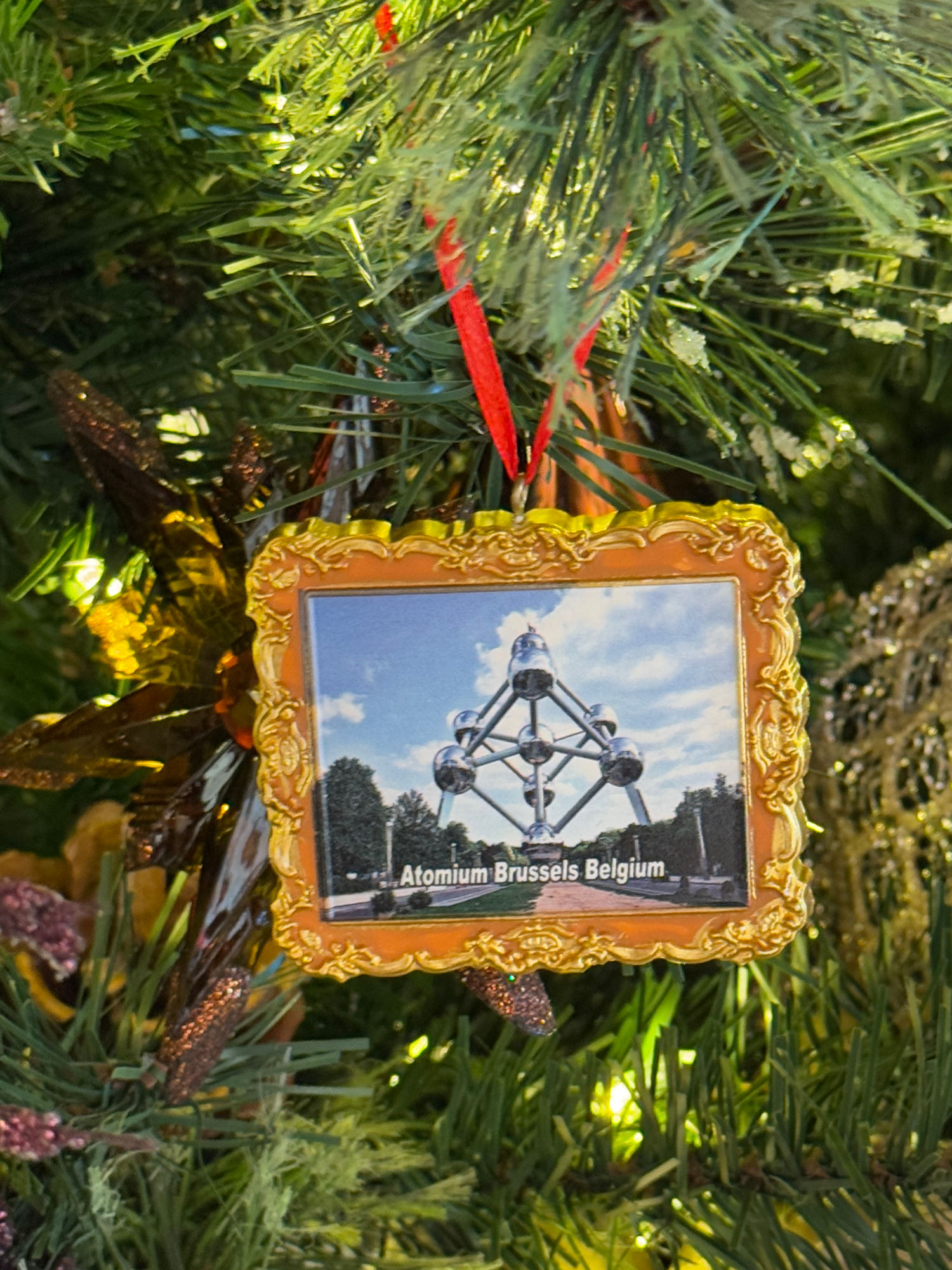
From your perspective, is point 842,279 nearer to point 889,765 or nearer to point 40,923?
point 889,765

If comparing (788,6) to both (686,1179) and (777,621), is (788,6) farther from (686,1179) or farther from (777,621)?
(686,1179)

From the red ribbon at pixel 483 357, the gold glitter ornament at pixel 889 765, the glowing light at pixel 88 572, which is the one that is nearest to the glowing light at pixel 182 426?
the glowing light at pixel 88 572

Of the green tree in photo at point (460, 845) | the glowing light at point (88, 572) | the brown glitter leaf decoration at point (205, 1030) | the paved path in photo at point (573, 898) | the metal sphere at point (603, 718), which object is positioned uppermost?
the glowing light at point (88, 572)

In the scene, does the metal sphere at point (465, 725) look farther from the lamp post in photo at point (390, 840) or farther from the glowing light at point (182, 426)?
the glowing light at point (182, 426)

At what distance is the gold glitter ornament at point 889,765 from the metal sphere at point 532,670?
0.63 feet

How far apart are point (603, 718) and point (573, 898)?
0.06 metres

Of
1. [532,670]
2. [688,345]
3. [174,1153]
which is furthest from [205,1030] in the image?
[688,345]

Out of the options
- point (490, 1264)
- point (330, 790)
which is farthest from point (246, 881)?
point (490, 1264)

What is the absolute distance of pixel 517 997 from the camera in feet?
1.20

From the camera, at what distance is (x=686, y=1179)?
40 centimetres

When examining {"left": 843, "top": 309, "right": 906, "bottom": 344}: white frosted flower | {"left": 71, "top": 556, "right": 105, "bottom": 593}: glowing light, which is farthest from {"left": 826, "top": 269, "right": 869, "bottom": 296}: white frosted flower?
{"left": 71, "top": 556, "right": 105, "bottom": 593}: glowing light

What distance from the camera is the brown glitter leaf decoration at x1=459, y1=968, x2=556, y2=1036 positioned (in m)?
0.37

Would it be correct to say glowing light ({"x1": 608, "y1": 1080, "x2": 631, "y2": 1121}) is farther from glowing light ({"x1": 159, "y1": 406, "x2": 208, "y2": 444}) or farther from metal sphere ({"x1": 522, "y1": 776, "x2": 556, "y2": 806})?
glowing light ({"x1": 159, "y1": 406, "x2": 208, "y2": 444})

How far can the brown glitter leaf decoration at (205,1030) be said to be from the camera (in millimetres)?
362
